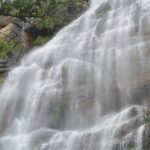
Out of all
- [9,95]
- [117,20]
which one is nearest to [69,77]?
[9,95]

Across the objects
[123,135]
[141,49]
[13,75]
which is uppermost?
[123,135]

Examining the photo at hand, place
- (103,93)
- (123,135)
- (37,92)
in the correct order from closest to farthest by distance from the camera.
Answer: (123,135) → (103,93) → (37,92)

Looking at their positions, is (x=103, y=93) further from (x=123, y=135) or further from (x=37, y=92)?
(x=123, y=135)

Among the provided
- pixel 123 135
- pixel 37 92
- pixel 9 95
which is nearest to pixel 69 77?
pixel 37 92

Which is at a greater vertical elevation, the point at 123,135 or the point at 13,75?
the point at 123,135

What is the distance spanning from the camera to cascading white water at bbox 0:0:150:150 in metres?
13.0

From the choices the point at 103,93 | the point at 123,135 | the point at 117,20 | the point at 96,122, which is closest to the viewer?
the point at 123,135

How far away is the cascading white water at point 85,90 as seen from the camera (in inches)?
511

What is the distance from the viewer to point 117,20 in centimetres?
2017

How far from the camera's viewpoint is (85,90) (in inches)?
636

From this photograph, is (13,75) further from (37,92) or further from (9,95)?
(37,92)

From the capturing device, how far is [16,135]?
51.4 ft

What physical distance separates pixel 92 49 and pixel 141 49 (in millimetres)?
2762

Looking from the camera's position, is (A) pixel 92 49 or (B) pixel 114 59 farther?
(A) pixel 92 49
